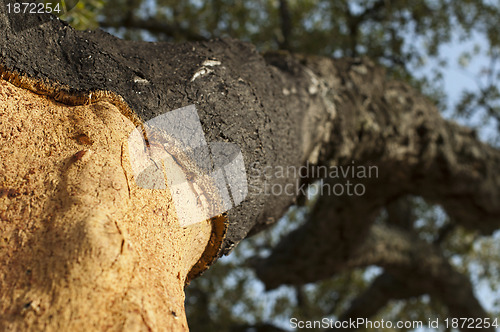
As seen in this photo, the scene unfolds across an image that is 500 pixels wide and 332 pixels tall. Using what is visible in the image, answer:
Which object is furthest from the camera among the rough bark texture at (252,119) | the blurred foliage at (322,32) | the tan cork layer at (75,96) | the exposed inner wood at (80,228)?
the blurred foliage at (322,32)

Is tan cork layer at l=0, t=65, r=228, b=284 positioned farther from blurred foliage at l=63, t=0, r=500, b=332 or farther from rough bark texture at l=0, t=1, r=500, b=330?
blurred foliage at l=63, t=0, r=500, b=332

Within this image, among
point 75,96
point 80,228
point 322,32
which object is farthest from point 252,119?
point 322,32

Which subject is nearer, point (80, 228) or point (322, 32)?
point (80, 228)

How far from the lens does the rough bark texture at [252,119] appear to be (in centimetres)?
115

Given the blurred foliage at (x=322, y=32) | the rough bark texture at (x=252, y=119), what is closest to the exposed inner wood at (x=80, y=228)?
the rough bark texture at (x=252, y=119)

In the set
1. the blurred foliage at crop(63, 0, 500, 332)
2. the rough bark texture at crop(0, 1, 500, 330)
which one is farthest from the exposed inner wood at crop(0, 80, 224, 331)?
the blurred foliage at crop(63, 0, 500, 332)

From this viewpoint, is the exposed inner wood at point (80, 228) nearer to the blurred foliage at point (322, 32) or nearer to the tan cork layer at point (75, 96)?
the tan cork layer at point (75, 96)

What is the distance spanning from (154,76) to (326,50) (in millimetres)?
4572

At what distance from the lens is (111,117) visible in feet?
4.54

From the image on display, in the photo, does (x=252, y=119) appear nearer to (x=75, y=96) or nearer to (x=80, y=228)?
(x=75, y=96)

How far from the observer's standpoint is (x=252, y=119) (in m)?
1.78

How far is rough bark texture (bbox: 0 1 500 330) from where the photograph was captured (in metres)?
1.15

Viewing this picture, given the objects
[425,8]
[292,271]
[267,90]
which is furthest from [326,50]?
[267,90]

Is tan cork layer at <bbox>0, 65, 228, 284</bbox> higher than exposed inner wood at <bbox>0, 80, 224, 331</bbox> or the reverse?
higher
